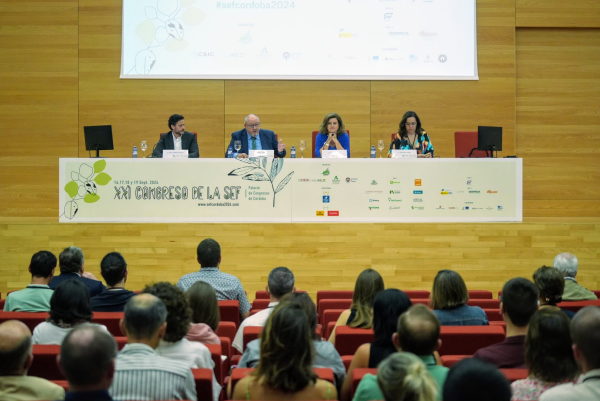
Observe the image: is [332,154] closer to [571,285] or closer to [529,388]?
[571,285]

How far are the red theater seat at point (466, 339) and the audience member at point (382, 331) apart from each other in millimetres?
345

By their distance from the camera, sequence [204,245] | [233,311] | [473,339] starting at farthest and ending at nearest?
[204,245], [233,311], [473,339]

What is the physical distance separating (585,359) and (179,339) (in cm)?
150

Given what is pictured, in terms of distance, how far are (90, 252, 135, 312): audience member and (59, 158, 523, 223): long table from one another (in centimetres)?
207

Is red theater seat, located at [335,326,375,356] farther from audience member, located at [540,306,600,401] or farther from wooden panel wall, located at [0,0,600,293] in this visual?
wooden panel wall, located at [0,0,600,293]

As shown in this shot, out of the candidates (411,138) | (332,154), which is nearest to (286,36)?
(411,138)

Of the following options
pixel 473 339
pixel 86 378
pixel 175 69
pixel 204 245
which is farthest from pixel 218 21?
pixel 86 378

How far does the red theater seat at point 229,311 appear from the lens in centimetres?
380

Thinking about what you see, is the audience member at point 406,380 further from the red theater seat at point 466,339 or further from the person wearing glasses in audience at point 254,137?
the person wearing glasses in audience at point 254,137

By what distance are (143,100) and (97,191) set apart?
2730mm

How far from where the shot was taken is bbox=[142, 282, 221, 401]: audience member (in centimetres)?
254

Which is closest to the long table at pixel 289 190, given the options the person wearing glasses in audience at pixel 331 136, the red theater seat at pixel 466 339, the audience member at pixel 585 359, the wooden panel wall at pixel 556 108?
the person wearing glasses in audience at pixel 331 136

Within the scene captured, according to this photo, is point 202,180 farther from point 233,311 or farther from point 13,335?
point 13,335

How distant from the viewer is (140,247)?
608 centimetres
